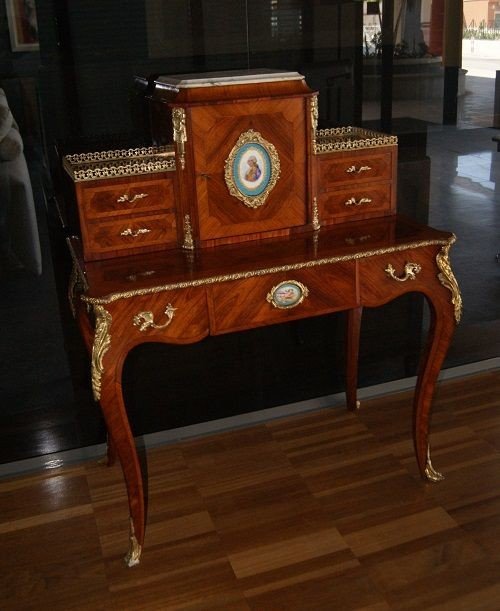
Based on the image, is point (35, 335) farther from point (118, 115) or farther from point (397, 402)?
point (397, 402)

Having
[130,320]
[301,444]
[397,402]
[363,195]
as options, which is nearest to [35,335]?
[130,320]

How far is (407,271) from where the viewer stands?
2.14 meters

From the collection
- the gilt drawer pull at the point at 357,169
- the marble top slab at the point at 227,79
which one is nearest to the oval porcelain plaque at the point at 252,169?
the marble top slab at the point at 227,79

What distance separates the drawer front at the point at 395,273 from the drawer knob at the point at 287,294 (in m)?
0.18

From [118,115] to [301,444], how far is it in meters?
1.26

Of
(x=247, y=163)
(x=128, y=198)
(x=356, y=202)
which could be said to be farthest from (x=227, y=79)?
(x=356, y=202)

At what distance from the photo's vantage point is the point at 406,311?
3.03 metres

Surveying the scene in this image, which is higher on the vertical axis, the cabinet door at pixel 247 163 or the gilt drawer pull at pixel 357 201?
the cabinet door at pixel 247 163

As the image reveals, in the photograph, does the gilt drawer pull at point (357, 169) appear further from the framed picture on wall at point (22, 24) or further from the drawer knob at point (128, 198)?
the framed picture on wall at point (22, 24)

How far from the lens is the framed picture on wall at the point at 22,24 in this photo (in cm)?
219

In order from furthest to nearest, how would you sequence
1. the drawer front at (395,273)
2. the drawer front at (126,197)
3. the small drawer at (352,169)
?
the small drawer at (352,169) < the drawer front at (395,273) < the drawer front at (126,197)

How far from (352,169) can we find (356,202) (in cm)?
10

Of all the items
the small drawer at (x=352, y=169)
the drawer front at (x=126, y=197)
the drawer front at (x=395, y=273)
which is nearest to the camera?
the drawer front at (x=126, y=197)

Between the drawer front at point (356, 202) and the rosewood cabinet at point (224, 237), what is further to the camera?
the drawer front at point (356, 202)
